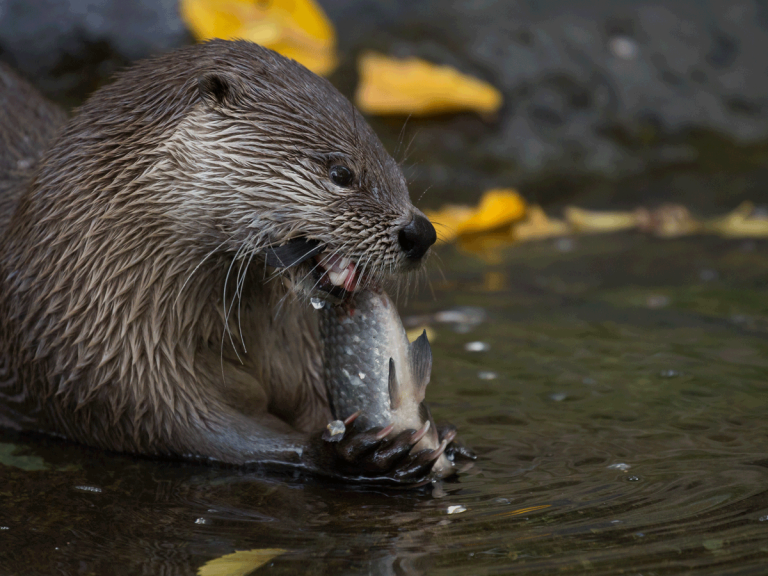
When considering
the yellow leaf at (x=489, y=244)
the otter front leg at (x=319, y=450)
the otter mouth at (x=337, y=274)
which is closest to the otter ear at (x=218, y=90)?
the otter mouth at (x=337, y=274)

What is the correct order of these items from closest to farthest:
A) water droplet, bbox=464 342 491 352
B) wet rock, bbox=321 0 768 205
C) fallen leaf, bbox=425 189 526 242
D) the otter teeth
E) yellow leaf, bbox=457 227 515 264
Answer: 1. the otter teeth
2. water droplet, bbox=464 342 491 352
3. yellow leaf, bbox=457 227 515 264
4. fallen leaf, bbox=425 189 526 242
5. wet rock, bbox=321 0 768 205

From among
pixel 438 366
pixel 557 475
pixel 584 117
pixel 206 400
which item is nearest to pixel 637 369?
pixel 438 366

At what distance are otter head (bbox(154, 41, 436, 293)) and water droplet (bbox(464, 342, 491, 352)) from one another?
3.35 feet

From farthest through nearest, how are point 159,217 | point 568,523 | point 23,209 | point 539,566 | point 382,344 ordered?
point 23,209
point 159,217
point 382,344
point 568,523
point 539,566

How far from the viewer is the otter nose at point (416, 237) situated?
7.32ft

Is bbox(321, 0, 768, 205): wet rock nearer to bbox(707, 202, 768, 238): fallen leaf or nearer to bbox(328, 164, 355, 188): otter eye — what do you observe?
bbox(707, 202, 768, 238): fallen leaf

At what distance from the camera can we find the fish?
→ 2162 mm

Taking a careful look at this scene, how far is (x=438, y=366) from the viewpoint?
122 inches

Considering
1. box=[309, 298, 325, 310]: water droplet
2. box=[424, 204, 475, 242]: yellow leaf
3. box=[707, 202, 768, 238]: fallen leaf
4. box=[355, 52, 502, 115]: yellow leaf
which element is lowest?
box=[309, 298, 325, 310]: water droplet

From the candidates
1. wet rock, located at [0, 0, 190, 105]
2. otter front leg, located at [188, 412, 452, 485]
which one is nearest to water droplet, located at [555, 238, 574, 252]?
wet rock, located at [0, 0, 190, 105]

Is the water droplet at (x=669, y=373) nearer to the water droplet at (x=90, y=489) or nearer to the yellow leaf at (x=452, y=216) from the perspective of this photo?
the water droplet at (x=90, y=489)

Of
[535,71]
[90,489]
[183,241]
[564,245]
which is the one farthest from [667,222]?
[90,489]

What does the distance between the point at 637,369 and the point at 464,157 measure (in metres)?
2.60

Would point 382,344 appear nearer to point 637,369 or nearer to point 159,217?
point 159,217
